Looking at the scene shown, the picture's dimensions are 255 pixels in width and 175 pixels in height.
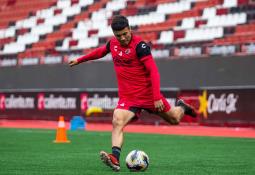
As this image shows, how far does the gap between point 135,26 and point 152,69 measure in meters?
21.3

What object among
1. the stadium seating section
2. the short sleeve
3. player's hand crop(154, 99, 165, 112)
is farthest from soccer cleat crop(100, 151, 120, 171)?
the stadium seating section

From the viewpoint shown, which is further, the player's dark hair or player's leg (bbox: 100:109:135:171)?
player's leg (bbox: 100:109:135:171)

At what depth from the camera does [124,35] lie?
874 cm

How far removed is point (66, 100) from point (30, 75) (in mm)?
2405

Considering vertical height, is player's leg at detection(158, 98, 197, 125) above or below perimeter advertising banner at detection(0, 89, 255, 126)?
above

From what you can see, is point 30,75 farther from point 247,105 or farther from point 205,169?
point 205,169

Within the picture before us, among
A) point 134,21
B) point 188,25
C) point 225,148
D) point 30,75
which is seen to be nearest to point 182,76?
point 188,25

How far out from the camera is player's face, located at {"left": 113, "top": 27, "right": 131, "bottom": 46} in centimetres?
870

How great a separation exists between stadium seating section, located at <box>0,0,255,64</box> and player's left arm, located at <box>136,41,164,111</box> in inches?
554

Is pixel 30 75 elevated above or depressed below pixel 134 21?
below

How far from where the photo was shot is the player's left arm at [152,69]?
8695mm

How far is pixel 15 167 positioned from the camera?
29.9ft

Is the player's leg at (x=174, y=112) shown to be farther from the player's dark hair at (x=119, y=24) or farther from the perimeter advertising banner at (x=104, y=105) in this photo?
the perimeter advertising banner at (x=104, y=105)

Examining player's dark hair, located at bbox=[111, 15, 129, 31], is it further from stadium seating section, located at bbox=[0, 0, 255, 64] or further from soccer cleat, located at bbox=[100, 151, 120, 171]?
stadium seating section, located at bbox=[0, 0, 255, 64]
